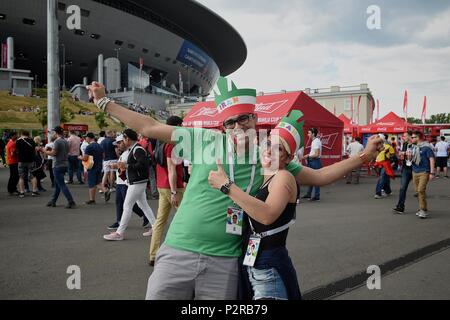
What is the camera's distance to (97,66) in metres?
72.4

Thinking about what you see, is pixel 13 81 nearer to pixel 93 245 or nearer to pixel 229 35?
pixel 229 35

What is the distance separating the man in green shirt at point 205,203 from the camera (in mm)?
2088

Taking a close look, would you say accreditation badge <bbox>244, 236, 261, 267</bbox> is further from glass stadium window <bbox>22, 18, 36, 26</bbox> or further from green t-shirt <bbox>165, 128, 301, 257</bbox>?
glass stadium window <bbox>22, 18, 36, 26</bbox>

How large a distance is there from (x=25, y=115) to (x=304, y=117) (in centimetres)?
3419

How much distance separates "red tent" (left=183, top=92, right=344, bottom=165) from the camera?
14.2m

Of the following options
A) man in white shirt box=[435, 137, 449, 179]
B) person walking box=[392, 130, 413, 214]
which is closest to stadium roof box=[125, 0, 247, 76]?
man in white shirt box=[435, 137, 449, 179]

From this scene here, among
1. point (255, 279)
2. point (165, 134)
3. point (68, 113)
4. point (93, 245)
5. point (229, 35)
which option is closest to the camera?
point (255, 279)

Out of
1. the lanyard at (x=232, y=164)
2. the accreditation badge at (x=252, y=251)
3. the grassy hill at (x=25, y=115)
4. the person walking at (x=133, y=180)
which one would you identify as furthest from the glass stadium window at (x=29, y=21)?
the accreditation badge at (x=252, y=251)

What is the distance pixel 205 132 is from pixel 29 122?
131ft

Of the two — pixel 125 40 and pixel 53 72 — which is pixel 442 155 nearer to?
pixel 53 72

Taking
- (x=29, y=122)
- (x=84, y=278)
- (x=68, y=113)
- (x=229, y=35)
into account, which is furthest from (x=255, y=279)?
(x=229, y=35)

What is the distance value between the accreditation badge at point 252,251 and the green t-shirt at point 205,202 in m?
0.09

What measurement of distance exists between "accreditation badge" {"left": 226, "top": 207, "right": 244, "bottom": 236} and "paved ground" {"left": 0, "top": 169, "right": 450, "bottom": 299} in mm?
2198

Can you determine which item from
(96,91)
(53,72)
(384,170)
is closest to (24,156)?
(53,72)
